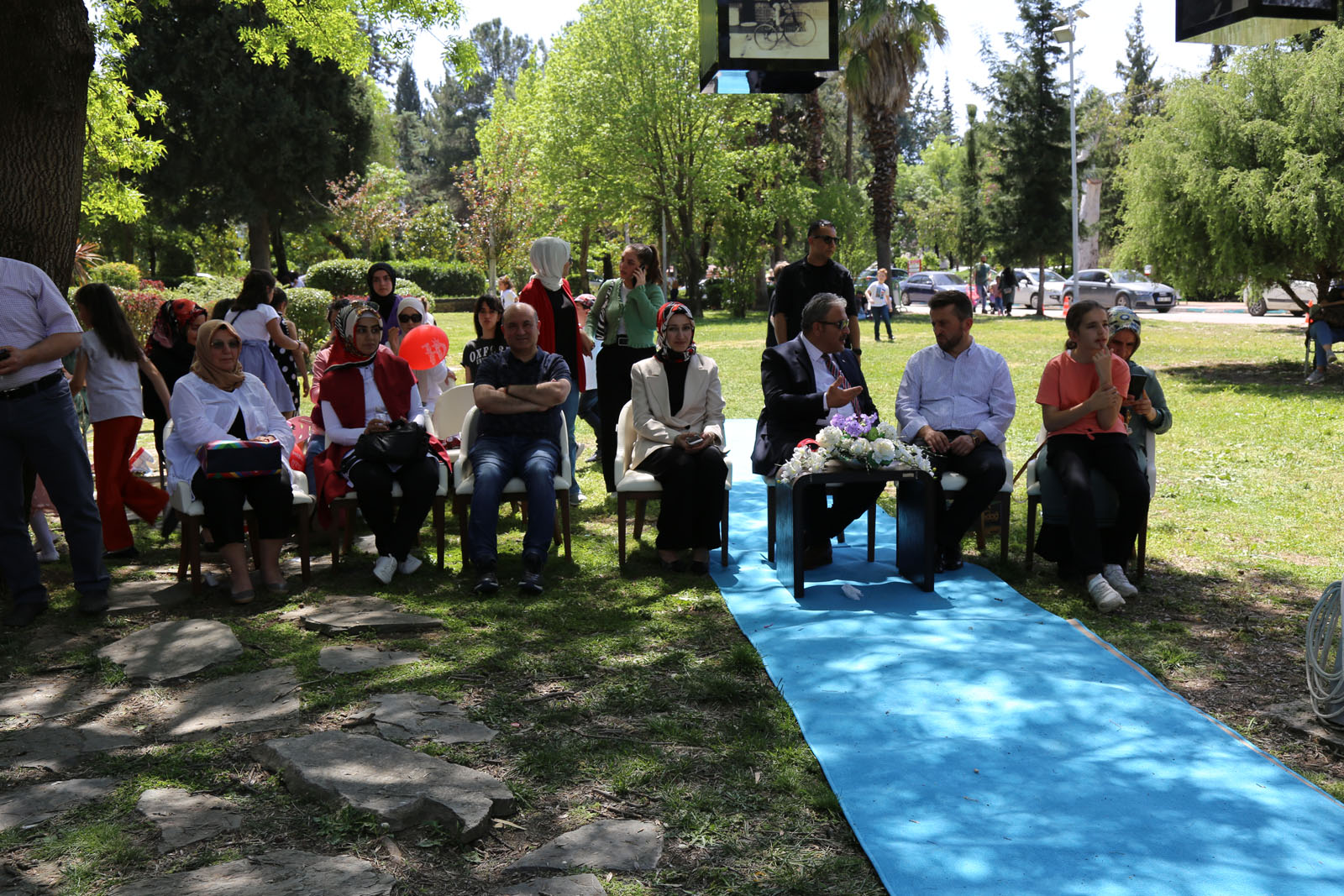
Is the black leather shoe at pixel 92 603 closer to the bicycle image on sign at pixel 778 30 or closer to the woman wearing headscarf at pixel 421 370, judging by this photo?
the woman wearing headscarf at pixel 421 370

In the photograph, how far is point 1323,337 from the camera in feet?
47.8

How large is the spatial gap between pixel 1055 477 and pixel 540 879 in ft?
13.9

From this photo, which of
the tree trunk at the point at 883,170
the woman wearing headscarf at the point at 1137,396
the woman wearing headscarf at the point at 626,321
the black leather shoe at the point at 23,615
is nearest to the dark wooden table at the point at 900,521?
the woman wearing headscarf at the point at 1137,396

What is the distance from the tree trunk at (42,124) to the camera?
6367 mm

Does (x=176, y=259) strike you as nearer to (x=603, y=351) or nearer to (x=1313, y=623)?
(x=603, y=351)

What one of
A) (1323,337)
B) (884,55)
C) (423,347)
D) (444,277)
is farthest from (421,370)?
(444,277)

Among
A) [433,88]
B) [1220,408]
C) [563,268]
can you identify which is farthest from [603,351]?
[433,88]

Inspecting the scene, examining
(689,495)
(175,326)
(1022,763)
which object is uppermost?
(175,326)

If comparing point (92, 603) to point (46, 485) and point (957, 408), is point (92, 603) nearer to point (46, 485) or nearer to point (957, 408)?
point (46, 485)

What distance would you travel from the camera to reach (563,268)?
8305 millimetres

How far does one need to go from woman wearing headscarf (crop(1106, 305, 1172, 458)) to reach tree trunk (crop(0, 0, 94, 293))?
247 inches

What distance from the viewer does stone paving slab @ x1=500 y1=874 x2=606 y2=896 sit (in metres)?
3.15

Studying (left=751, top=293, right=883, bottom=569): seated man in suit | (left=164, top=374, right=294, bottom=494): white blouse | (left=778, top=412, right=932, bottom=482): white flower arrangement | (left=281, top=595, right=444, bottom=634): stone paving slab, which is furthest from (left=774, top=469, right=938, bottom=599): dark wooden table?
(left=164, top=374, right=294, bottom=494): white blouse

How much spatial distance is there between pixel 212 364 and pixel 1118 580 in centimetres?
529
